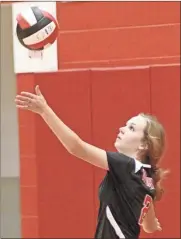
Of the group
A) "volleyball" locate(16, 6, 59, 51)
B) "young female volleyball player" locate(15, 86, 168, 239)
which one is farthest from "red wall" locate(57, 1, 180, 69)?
"young female volleyball player" locate(15, 86, 168, 239)

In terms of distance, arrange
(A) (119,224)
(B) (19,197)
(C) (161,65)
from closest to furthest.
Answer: (A) (119,224) < (C) (161,65) < (B) (19,197)

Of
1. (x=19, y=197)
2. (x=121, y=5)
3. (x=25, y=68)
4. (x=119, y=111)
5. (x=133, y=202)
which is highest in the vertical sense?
(x=121, y=5)

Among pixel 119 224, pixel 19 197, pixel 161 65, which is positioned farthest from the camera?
pixel 19 197

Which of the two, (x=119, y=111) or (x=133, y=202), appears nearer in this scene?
(x=133, y=202)

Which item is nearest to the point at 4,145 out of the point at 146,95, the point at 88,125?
the point at 88,125

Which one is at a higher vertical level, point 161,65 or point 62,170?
point 161,65

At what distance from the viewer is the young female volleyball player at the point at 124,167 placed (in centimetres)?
251

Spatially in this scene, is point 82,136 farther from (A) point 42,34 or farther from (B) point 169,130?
(A) point 42,34

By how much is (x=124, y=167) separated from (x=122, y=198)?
0.14 m

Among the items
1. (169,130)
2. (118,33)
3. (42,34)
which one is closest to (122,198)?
(42,34)

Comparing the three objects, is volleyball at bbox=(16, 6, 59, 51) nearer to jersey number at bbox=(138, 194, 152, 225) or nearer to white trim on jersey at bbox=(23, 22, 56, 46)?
white trim on jersey at bbox=(23, 22, 56, 46)

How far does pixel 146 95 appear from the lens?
4.11 meters

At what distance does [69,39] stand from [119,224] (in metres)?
1.94

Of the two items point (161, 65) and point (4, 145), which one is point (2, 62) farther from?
point (161, 65)
